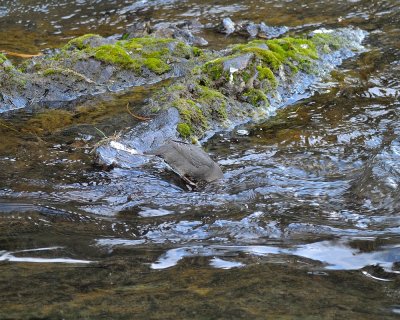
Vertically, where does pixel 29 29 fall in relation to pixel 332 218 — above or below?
above

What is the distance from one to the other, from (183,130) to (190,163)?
1065 millimetres

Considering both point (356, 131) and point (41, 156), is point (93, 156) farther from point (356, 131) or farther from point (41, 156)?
point (356, 131)

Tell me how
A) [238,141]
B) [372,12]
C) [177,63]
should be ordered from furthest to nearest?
[372,12]
[177,63]
[238,141]

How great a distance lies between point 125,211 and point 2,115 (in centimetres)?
332

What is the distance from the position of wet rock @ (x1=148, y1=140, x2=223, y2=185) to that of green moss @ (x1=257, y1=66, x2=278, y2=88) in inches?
99.2

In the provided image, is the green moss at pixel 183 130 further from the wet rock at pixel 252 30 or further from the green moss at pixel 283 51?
the wet rock at pixel 252 30

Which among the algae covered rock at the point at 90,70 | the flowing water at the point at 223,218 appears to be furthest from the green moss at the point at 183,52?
the flowing water at the point at 223,218

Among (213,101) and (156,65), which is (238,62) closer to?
(213,101)

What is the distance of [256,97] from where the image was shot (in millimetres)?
7520

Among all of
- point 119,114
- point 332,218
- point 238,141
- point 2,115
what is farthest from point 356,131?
point 2,115

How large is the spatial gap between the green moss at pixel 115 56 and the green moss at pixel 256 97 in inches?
74.8

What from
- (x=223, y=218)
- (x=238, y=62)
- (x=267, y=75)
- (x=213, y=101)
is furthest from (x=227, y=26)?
(x=223, y=218)

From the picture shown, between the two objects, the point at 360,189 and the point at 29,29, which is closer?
the point at 360,189

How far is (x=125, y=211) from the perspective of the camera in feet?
15.4
